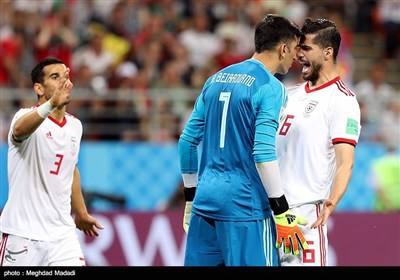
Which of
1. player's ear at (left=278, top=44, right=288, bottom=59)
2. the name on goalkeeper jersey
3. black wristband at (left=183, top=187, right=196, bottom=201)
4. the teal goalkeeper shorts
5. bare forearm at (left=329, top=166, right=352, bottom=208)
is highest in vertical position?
player's ear at (left=278, top=44, right=288, bottom=59)

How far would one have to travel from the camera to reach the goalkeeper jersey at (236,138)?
8266mm

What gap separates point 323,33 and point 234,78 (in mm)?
1073

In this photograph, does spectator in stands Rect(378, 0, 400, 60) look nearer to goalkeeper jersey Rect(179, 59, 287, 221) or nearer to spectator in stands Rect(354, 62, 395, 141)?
spectator in stands Rect(354, 62, 395, 141)

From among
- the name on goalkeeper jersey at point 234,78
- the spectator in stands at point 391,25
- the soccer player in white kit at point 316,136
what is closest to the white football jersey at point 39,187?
the name on goalkeeper jersey at point 234,78

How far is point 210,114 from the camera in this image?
8.41 meters

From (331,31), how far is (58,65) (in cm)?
235

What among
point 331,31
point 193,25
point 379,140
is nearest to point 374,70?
point 379,140

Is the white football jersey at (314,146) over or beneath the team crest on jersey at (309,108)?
beneath

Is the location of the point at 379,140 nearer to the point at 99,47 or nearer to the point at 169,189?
the point at 169,189

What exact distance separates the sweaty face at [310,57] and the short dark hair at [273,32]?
0.50 meters

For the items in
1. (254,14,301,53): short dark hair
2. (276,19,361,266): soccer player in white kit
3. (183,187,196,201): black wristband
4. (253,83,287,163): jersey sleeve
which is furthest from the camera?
(183,187,196,201): black wristband

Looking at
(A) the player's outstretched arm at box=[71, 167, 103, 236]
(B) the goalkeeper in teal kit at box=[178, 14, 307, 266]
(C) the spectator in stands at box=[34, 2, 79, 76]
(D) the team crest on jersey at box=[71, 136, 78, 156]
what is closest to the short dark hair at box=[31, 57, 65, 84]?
(D) the team crest on jersey at box=[71, 136, 78, 156]

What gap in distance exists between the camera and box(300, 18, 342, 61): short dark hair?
9023 millimetres

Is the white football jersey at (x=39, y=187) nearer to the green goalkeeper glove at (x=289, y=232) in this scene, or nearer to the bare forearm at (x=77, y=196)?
the bare forearm at (x=77, y=196)
